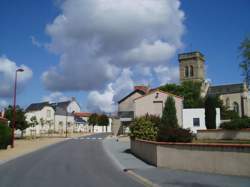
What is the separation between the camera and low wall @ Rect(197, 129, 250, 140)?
33.8m

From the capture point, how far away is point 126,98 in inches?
2948

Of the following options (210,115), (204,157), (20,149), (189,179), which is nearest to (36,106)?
(210,115)

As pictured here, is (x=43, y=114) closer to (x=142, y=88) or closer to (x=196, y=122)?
(x=142, y=88)

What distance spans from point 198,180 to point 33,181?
5.81 m

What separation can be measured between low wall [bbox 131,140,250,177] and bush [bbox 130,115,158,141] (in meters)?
7.18

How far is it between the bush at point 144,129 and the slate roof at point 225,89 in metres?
79.2

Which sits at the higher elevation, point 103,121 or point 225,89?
point 225,89

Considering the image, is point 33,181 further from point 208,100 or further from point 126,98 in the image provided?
point 126,98

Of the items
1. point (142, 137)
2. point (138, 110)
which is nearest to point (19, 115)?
point (138, 110)

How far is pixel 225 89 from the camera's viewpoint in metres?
106

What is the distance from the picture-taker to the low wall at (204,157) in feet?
42.4

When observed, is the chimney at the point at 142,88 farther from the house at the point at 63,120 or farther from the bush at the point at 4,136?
the bush at the point at 4,136

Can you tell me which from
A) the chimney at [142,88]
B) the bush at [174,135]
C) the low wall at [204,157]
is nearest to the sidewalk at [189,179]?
the low wall at [204,157]

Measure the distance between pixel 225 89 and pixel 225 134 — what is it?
73.6 metres
